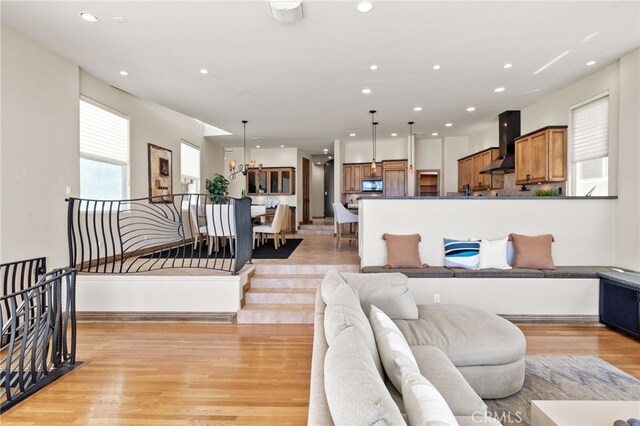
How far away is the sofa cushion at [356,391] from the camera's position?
0.87 m

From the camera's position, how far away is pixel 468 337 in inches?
93.6

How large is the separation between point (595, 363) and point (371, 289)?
2174 mm

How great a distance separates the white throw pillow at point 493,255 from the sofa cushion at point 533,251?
21cm

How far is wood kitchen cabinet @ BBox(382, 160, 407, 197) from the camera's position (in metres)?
9.12

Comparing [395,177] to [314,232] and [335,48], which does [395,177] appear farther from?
[335,48]

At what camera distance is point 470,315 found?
2727 mm

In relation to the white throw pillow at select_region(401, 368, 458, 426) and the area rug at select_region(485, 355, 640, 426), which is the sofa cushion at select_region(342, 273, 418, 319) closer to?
the area rug at select_region(485, 355, 640, 426)

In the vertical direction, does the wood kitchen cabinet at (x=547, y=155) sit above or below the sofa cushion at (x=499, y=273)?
above

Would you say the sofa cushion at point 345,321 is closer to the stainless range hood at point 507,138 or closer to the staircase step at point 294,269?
the staircase step at point 294,269

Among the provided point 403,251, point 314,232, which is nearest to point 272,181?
point 314,232

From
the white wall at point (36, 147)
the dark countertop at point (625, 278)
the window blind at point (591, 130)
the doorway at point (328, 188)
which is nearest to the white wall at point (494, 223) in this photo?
the dark countertop at point (625, 278)

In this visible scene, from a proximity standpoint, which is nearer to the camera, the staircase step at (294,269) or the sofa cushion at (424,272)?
the sofa cushion at (424,272)

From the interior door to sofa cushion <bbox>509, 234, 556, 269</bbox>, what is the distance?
24.8 feet

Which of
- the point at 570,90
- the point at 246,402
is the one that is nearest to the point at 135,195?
the point at 246,402
